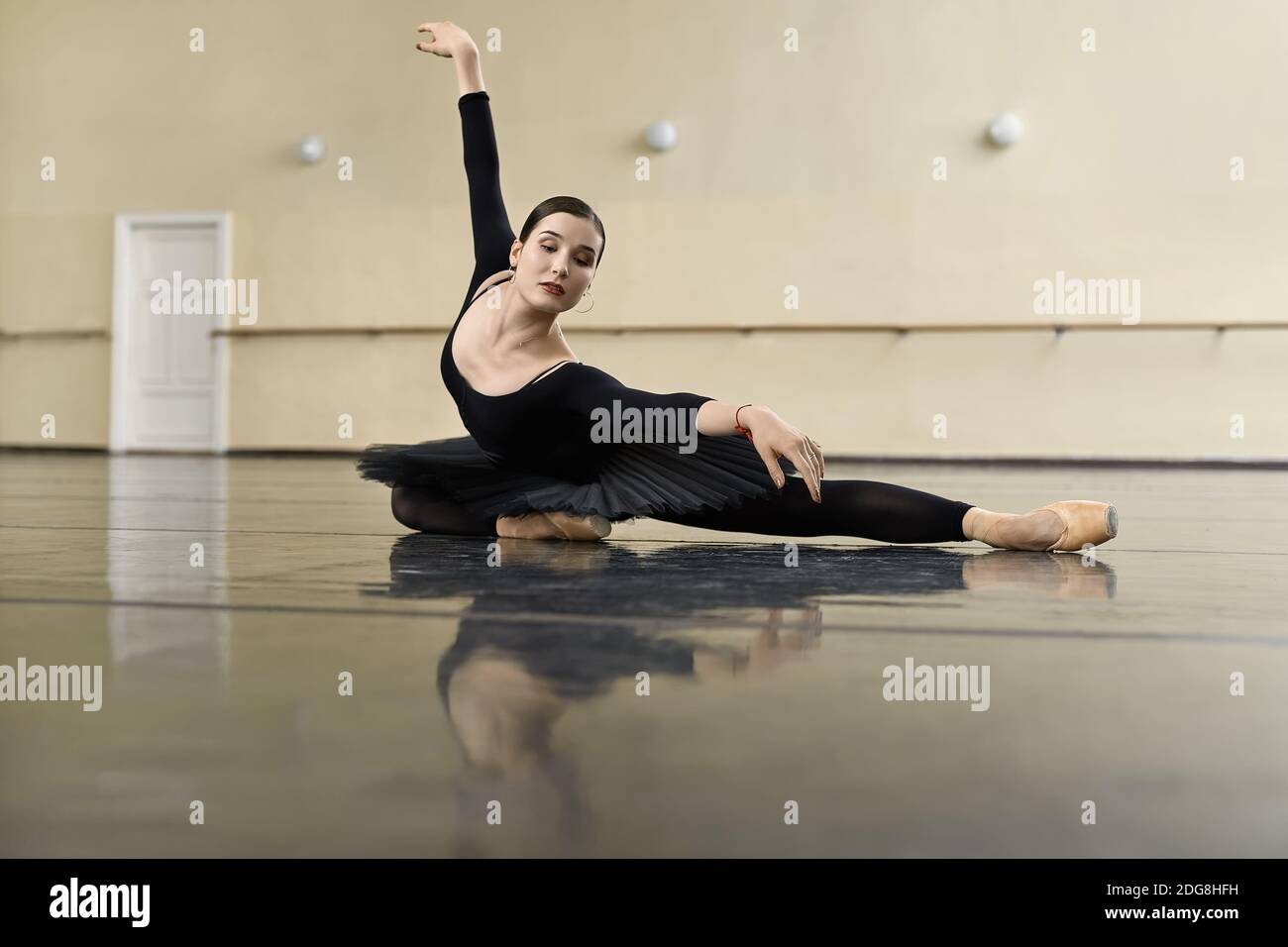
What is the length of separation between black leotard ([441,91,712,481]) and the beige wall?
483cm

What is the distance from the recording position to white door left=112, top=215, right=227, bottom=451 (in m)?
7.27

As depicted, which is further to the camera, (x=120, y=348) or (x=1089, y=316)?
(x=120, y=348)

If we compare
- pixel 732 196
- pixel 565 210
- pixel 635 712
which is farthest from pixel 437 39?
pixel 732 196

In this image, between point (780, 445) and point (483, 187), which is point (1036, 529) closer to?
point (780, 445)

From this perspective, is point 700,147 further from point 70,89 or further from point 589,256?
point 589,256

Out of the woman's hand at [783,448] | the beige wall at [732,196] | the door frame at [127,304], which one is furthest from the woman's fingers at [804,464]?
the door frame at [127,304]

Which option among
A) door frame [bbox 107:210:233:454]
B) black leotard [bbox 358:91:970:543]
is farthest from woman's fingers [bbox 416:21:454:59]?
door frame [bbox 107:210:233:454]

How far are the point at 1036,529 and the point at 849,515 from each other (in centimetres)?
30

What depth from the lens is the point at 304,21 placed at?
23.5 ft

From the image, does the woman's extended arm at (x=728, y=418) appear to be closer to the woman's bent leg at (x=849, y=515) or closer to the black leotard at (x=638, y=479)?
the black leotard at (x=638, y=479)

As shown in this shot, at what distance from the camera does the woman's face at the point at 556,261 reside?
1.75m
